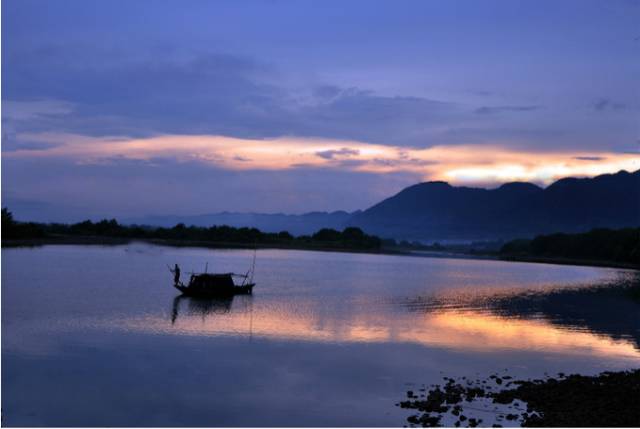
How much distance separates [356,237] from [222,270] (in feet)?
251

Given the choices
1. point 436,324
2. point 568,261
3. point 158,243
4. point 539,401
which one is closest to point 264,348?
point 539,401

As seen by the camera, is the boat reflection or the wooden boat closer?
the boat reflection

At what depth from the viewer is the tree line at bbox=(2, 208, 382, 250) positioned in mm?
102381

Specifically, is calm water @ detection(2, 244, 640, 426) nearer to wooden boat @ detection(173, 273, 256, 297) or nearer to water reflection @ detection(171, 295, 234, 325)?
water reflection @ detection(171, 295, 234, 325)

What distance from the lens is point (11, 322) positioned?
26609 millimetres

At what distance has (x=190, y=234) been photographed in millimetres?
130000

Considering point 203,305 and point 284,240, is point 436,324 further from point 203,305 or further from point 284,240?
point 284,240

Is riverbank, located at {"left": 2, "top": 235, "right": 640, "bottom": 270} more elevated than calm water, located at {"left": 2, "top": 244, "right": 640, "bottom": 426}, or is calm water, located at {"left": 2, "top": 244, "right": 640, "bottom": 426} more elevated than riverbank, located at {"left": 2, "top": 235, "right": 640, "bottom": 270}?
riverbank, located at {"left": 2, "top": 235, "right": 640, "bottom": 270}

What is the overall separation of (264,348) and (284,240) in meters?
112

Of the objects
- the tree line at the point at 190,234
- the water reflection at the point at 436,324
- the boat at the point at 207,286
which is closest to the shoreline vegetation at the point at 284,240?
the tree line at the point at 190,234

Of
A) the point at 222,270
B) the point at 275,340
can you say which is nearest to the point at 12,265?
the point at 222,270

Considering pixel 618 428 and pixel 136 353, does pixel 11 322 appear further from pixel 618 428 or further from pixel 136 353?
pixel 618 428

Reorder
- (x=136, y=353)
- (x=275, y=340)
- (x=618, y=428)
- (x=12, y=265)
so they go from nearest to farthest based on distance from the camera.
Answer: (x=618, y=428) < (x=136, y=353) < (x=275, y=340) < (x=12, y=265)

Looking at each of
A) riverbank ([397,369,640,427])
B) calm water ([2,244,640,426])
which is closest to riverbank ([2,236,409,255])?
calm water ([2,244,640,426])
